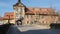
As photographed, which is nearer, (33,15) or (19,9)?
(19,9)

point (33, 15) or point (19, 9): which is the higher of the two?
point (19, 9)

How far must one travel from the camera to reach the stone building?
10369 centimetres

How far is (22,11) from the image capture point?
10569 centimetres

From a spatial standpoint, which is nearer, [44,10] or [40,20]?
[40,20]

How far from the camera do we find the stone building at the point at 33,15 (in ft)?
340

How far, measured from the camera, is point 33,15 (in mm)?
108688

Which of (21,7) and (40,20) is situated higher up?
(21,7)

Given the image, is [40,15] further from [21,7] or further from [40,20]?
[21,7]

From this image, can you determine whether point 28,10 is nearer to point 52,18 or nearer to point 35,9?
point 35,9

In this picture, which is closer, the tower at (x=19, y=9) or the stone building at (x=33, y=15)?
the stone building at (x=33, y=15)

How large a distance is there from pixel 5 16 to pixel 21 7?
16161mm

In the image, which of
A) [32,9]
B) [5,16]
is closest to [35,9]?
[32,9]

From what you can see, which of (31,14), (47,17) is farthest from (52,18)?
(31,14)

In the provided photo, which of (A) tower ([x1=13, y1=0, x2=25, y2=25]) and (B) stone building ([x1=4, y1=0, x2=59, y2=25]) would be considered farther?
(A) tower ([x1=13, y1=0, x2=25, y2=25])
